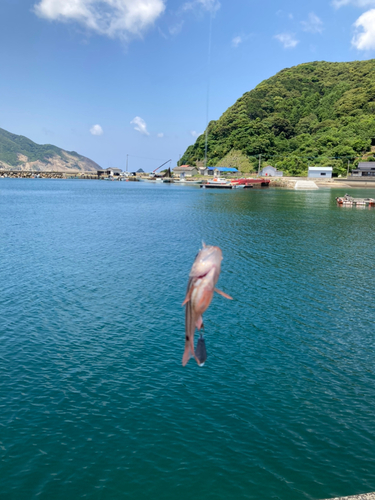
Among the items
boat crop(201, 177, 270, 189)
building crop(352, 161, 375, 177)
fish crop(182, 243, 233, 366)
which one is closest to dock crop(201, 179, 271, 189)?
boat crop(201, 177, 270, 189)

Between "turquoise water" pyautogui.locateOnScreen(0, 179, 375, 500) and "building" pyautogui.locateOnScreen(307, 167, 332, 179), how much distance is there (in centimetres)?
12964

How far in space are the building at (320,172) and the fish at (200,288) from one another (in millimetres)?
163699

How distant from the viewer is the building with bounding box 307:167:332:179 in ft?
506

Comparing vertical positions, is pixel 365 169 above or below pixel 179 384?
above

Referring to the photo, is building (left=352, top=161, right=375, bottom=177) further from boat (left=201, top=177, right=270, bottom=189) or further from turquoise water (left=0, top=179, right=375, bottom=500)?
turquoise water (left=0, top=179, right=375, bottom=500)

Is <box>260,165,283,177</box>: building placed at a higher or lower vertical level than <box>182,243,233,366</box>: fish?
higher

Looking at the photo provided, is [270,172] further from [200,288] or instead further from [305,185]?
[200,288]

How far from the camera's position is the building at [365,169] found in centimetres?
14762

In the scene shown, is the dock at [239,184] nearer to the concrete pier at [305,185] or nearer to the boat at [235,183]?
the boat at [235,183]

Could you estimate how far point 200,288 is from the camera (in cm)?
311

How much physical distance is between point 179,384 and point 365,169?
153 m

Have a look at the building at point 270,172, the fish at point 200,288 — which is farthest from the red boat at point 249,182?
the fish at point 200,288

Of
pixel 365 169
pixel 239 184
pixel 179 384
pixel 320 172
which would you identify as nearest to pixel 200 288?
pixel 179 384

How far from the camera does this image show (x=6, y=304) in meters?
24.3
